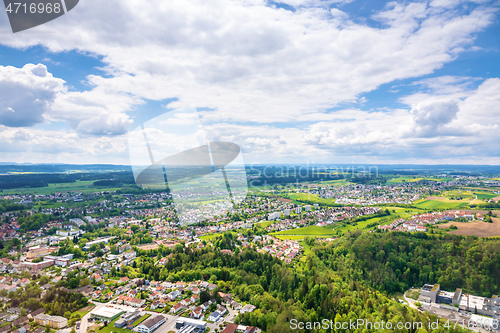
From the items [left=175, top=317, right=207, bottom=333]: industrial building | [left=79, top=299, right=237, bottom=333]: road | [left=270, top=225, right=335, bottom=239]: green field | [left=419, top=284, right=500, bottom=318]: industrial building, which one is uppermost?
[left=175, top=317, right=207, bottom=333]: industrial building

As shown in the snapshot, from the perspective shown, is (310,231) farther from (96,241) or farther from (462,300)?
(96,241)

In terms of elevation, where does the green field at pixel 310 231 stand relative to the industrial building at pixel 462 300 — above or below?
below

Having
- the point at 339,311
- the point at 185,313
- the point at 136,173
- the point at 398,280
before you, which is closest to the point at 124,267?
the point at 185,313

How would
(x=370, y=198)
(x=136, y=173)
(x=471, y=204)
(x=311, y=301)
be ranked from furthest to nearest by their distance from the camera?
(x=370, y=198) → (x=471, y=204) → (x=311, y=301) → (x=136, y=173)

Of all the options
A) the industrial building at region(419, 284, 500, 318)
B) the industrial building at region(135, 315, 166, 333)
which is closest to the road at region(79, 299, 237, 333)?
the industrial building at region(135, 315, 166, 333)

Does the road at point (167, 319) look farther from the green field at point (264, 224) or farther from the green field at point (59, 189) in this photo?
the green field at point (59, 189)

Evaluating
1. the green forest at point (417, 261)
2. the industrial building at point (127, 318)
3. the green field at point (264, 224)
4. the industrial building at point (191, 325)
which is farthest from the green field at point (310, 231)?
the industrial building at point (127, 318)

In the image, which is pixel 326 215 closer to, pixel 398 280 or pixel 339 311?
pixel 398 280

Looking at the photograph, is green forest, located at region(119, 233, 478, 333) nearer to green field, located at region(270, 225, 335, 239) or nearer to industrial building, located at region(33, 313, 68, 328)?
industrial building, located at region(33, 313, 68, 328)

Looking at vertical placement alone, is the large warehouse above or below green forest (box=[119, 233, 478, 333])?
below
